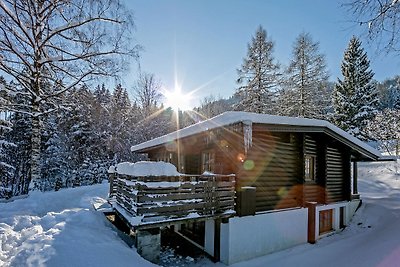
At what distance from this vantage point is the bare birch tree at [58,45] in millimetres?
9203

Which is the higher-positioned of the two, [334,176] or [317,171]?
[317,171]

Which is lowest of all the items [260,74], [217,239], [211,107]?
[217,239]

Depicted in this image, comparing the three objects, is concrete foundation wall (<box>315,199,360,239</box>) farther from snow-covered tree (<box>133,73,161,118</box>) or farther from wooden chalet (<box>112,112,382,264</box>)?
snow-covered tree (<box>133,73,161,118</box>)

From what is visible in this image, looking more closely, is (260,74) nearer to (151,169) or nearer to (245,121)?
(245,121)

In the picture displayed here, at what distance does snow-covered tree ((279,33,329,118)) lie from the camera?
814 inches

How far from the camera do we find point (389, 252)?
654 cm

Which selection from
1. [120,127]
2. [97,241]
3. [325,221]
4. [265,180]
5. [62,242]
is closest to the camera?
[62,242]

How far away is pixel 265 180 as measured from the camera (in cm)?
870

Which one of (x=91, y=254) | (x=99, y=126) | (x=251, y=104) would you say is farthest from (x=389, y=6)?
(x=99, y=126)

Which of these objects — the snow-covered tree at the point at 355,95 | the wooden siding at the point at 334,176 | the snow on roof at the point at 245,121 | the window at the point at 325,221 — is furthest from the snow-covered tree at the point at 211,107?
the snow on roof at the point at 245,121

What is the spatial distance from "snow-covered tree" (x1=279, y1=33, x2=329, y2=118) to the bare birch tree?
14538mm

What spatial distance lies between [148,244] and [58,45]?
8.42m

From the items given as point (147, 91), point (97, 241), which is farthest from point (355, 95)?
point (97, 241)

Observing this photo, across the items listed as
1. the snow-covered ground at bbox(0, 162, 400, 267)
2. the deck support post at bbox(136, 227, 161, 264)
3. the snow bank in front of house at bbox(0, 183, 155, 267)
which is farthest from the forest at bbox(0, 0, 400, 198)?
the deck support post at bbox(136, 227, 161, 264)
